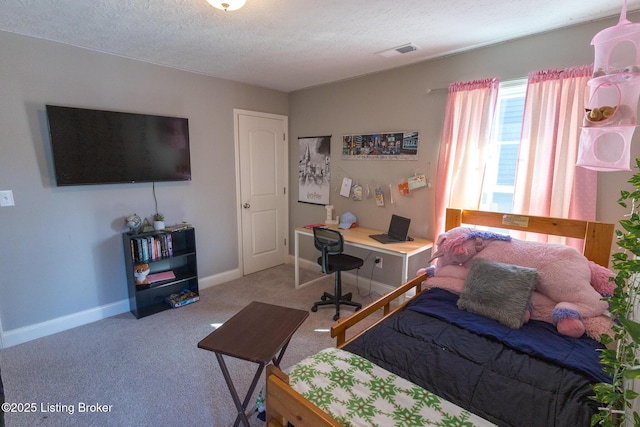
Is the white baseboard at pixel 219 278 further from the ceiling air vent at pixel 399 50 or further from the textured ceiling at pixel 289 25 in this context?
the ceiling air vent at pixel 399 50

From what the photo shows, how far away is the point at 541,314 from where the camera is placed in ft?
6.17

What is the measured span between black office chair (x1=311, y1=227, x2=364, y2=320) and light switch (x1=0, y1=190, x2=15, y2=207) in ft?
8.26

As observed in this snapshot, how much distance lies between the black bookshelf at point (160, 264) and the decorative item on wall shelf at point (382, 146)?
2014 millimetres

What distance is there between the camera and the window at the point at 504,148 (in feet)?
8.21

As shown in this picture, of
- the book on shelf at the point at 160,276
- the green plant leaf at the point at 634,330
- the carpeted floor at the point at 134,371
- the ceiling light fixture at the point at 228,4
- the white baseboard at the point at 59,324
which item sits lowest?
the carpeted floor at the point at 134,371

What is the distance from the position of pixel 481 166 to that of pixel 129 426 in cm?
308

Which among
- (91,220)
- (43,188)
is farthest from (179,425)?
(43,188)

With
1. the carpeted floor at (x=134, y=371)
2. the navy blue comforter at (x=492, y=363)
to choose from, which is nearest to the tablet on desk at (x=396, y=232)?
the carpeted floor at (x=134, y=371)

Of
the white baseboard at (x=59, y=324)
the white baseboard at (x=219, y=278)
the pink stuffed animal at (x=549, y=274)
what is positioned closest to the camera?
the pink stuffed animal at (x=549, y=274)

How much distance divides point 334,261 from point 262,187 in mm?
1651

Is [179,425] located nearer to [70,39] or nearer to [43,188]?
[43,188]

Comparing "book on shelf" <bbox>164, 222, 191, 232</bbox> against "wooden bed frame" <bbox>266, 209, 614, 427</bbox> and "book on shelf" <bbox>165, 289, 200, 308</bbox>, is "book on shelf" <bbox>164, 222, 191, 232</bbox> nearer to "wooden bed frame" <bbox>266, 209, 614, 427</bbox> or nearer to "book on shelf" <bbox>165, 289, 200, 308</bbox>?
"book on shelf" <bbox>165, 289, 200, 308</bbox>

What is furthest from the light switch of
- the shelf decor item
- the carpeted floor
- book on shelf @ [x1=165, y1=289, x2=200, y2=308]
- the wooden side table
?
the shelf decor item

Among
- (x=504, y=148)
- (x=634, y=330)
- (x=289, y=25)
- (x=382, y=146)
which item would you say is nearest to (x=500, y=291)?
(x=504, y=148)
